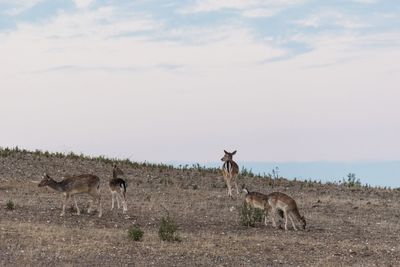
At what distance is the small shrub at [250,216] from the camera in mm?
19047

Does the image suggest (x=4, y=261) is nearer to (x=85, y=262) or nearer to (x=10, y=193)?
(x=85, y=262)

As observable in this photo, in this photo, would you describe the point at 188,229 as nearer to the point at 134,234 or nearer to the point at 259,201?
the point at 259,201

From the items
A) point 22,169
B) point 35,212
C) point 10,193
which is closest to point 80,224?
point 35,212

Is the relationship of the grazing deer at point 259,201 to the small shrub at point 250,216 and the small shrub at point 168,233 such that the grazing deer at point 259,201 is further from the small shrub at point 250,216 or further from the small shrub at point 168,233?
the small shrub at point 168,233

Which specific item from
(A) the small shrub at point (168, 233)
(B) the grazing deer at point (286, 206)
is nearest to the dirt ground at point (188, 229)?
(A) the small shrub at point (168, 233)

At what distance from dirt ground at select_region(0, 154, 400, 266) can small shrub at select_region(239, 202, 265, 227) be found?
183 millimetres

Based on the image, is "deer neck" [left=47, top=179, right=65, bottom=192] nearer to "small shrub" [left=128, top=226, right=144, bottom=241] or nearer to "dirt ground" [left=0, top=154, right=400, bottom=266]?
"dirt ground" [left=0, top=154, right=400, bottom=266]

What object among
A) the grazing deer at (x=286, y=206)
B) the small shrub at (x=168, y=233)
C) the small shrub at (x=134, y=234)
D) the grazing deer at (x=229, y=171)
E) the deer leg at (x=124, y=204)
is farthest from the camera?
the grazing deer at (x=229, y=171)

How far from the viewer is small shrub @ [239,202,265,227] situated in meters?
19.0

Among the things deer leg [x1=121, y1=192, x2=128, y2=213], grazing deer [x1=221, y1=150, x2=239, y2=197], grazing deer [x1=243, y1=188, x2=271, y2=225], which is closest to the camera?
grazing deer [x1=243, y1=188, x2=271, y2=225]

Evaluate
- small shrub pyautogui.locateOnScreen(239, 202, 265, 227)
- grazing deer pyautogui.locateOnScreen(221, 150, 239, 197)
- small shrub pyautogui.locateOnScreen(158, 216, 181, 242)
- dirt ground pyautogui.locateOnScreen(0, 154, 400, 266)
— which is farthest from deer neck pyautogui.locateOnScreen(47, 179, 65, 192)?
grazing deer pyautogui.locateOnScreen(221, 150, 239, 197)

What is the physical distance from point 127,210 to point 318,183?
13.5m

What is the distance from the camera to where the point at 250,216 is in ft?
62.6

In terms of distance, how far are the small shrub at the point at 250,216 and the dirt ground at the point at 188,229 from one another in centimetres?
18
